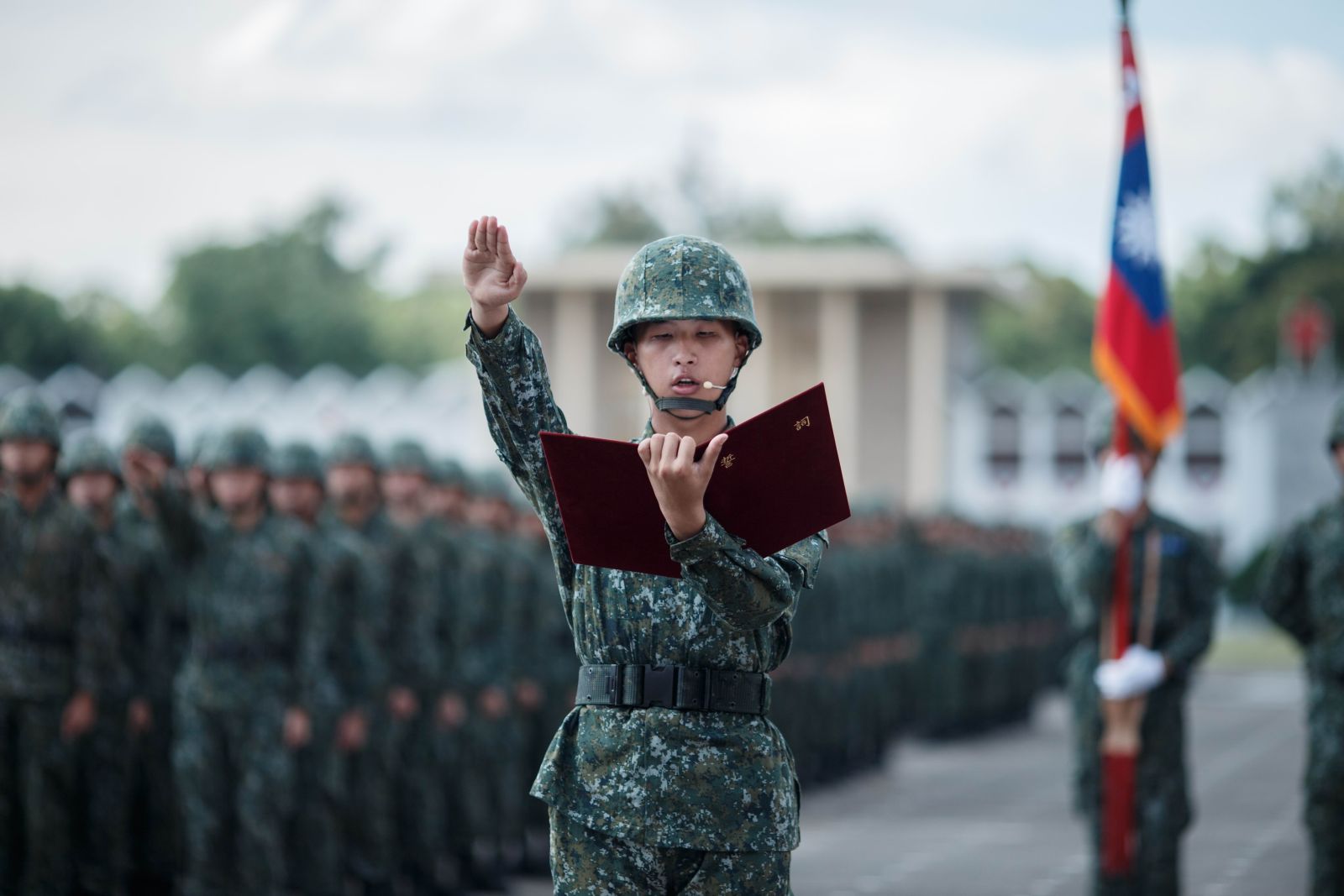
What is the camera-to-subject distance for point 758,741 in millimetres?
4305

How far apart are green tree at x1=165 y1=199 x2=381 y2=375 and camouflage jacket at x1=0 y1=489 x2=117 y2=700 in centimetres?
6221

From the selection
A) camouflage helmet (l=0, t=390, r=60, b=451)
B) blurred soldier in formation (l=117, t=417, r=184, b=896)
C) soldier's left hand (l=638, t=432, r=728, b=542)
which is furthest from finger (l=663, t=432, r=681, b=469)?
blurred soldier in formation (l=117, t=417, r=184, b=896)

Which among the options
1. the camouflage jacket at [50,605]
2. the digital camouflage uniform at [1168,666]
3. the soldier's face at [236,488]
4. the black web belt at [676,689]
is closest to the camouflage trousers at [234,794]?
the camouflage jacket at [50,605]

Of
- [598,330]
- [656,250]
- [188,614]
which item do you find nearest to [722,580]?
[656,250]

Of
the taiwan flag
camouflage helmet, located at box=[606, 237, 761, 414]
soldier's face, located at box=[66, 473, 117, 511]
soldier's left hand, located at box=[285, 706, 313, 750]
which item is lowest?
soldier's left hand, located at box=[285, 706, 313, 750]

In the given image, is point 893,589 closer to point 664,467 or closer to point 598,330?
point 664,467

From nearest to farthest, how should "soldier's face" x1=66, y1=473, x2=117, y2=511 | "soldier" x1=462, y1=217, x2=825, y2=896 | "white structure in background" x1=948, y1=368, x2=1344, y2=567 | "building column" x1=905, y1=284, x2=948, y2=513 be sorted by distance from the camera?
"soldier" x1=462, y1=217, x2=825, y2=896 < "soldier's face" x1=66, y1=473, x2=117, y2=511 < "building column" x1=905, y1=284, x2=948, y2=513 < "white structure in background" x1=948, y1=368, x2=1344, y2=567

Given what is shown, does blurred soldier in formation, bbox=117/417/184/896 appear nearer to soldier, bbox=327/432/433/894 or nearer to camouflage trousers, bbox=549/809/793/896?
soldier, bbox=327/432/433/894

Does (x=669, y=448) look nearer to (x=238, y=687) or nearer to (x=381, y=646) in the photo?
(x=238, y=687)

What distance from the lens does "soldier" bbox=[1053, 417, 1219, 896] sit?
848cm

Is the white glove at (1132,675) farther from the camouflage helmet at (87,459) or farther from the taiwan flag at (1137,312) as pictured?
the camouflage helmet at (87,459)

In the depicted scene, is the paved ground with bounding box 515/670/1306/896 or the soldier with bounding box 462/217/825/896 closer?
the soldier with bounding box 462/217/825/896

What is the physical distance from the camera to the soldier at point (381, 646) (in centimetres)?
1024

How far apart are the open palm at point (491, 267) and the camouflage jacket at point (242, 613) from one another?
508 cm
